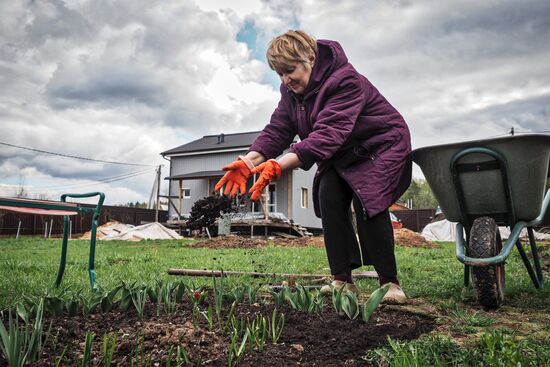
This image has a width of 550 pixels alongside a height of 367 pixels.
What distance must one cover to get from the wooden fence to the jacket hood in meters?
17.1

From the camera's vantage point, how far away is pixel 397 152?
2672mm

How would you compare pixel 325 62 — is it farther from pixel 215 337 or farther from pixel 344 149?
pixel 215 337

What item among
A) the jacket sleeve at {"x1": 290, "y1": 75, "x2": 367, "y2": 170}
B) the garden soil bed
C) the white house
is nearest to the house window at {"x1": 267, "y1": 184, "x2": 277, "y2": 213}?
the white house

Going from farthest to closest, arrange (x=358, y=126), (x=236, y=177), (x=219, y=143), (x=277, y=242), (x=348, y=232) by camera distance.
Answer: (x=219, y=143) < (x=277, y=242) < (x=348, y=232) < (x=358, y=126) < (x=236, y=177)

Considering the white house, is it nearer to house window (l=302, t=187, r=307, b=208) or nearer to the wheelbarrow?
house window (l=302, t=187, r=307, b=208)

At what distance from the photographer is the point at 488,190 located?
2695 millimetres

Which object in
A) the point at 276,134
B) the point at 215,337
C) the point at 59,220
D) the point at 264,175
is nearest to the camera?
the point at 215,337

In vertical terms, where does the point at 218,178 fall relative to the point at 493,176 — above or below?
above

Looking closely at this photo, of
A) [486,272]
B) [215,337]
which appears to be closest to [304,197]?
[486,272]

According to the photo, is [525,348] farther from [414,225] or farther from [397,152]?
[414,225]

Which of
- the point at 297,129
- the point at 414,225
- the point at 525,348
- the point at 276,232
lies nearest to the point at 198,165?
the point at 276,232

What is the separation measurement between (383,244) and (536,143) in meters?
0.98

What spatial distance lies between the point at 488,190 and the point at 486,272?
20.1 inches

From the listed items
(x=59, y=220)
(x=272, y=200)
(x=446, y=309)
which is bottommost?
(x=446, y=309)
